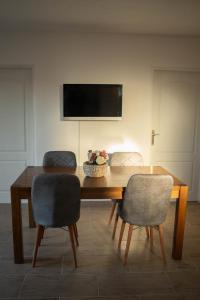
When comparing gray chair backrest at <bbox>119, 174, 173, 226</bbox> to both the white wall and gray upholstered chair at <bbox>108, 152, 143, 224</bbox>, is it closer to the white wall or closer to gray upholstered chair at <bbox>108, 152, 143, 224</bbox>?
gray upholstered chair at <bbox>108, 152, 143, 224</bbox>

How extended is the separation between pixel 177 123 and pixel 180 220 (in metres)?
2.01

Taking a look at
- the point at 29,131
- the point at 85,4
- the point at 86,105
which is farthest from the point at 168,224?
the point at 85,4

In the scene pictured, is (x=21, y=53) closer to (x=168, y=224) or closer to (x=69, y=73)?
(x=69, y=73)

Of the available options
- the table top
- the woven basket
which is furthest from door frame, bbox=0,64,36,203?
the woven basket

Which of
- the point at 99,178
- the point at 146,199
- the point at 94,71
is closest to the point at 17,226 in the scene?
the point at 99,178

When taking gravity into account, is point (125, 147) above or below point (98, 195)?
above

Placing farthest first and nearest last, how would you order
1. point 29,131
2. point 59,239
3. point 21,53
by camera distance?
point 29,131, point 21,53, point 59,239

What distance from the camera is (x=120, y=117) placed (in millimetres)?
4039

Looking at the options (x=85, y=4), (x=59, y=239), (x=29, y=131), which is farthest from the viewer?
(x=29, y=131)

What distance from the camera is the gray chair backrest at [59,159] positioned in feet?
11.0

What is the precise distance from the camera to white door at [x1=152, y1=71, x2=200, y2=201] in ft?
13.6

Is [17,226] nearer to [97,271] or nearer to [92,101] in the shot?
[97,271]

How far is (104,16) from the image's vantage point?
3227mm

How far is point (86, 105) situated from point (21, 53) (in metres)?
1.17
